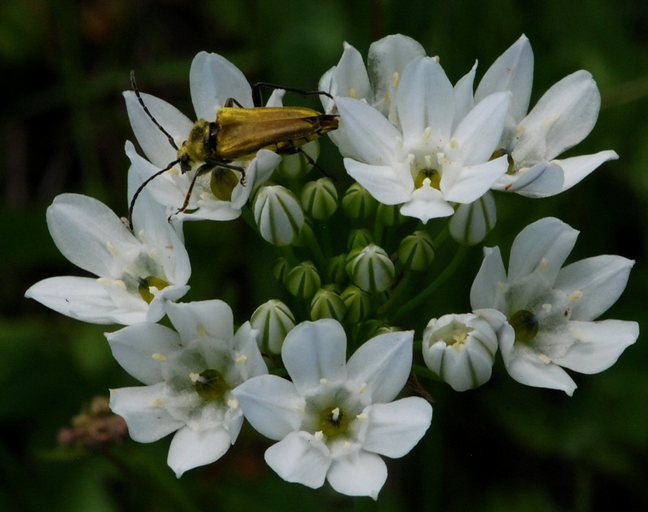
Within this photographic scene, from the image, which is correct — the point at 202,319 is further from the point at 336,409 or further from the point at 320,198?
the point at 320,198

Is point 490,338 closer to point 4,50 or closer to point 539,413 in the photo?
point 539,413

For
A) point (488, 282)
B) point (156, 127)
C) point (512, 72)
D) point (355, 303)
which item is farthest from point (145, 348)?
point (512, 72)

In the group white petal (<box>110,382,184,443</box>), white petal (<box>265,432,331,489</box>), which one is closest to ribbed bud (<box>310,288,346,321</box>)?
white petal (<box>265,432,331,489</box>)

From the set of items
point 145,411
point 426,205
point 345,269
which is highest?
point 426,205

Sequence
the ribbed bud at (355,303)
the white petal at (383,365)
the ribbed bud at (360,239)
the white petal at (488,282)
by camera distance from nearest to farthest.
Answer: the white petal at (383,365), the white petal at (488,282), the ribbed bud at (355,303), the ribbed bud at (360,239)

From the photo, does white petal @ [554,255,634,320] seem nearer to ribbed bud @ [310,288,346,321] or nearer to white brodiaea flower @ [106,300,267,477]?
ribbed bud @ [310,288,346,321]

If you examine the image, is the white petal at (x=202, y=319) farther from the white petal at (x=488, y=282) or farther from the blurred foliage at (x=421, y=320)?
the blurred foliage at (x=421, y=320)

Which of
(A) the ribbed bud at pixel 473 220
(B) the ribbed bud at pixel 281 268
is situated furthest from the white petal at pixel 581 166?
(B) the ribbed bud at pixel 281 268
